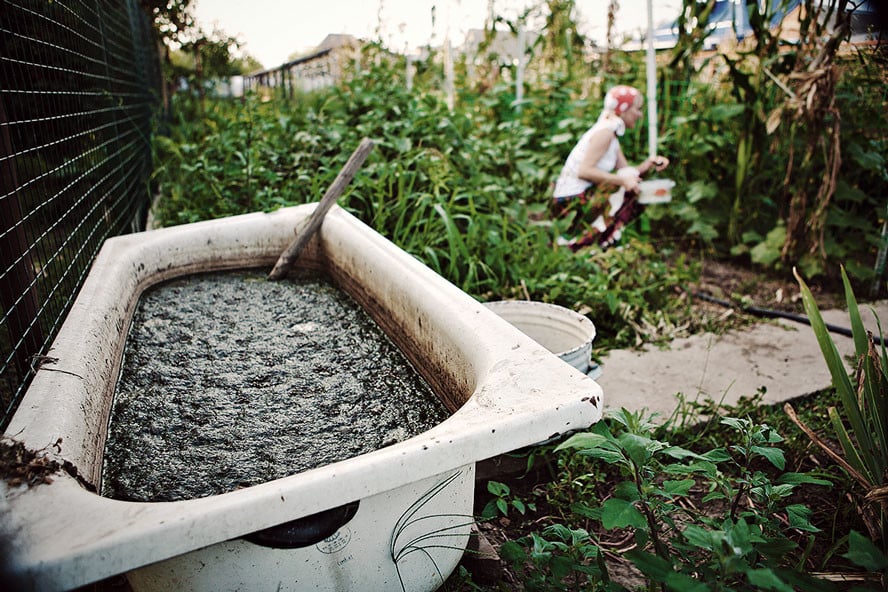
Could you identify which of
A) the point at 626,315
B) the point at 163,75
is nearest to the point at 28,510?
the point at 626,315

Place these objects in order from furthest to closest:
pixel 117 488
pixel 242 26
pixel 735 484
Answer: pixel 242 26
pixel 735 484
pixel 117 488

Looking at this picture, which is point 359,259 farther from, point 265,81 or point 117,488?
point 265,81

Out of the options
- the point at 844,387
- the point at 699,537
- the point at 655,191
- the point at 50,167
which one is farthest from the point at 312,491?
the point at 655,191

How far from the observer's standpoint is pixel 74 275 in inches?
69.2

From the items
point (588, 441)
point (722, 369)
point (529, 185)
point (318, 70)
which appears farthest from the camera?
point (318, 70)

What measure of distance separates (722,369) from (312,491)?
180 centimetres

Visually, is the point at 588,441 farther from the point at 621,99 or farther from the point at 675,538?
the point at 621,99

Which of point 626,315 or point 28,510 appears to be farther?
point 626,315

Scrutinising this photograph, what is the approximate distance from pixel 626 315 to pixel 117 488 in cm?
194

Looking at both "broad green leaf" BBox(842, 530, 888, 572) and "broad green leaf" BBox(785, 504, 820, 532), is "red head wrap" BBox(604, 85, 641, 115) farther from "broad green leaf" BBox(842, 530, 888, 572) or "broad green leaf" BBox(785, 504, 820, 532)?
"broad green leaf" BBox(842, 530, 888, 572)

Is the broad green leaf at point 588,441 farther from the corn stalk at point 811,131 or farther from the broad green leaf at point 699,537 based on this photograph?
the corn stalk at point 811,131

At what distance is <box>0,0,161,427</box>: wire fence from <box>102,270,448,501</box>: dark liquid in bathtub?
0.25 meters

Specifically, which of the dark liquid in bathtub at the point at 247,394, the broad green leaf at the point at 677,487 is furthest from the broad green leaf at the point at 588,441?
the dark liquid in bathtub at the point at 247,394

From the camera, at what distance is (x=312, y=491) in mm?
776
